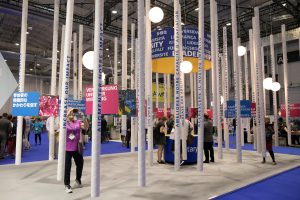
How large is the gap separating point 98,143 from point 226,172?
3632 millimetres

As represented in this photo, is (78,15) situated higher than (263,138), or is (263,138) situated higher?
(78,15)

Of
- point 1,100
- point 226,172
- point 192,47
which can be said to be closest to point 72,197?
point 1,100

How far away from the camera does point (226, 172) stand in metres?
6.92

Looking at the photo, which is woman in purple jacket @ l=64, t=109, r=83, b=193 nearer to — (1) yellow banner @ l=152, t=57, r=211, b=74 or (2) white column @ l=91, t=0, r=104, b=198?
(2) white column @ l=91, t=0, r=104, b=198

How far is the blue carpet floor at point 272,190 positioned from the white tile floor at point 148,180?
17 cm

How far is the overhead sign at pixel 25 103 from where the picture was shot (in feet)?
24.6

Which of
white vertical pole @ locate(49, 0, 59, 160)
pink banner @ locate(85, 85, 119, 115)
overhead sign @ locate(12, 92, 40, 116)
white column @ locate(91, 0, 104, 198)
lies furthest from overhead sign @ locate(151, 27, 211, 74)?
overhead sign @ locate(12, 92, 40, 116)

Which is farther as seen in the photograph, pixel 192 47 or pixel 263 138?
pixel 263 138

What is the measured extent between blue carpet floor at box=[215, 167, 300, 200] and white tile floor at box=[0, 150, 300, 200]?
0.17 meters

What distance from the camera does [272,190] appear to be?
5312mm

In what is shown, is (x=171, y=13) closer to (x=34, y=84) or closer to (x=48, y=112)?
(x=48, y=112)

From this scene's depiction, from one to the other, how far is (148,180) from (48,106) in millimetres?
3457

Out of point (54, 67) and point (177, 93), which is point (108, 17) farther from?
point (177, 93)

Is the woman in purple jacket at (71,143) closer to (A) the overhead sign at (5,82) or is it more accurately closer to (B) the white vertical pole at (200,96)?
(A) the overhead sign at (5,82)
